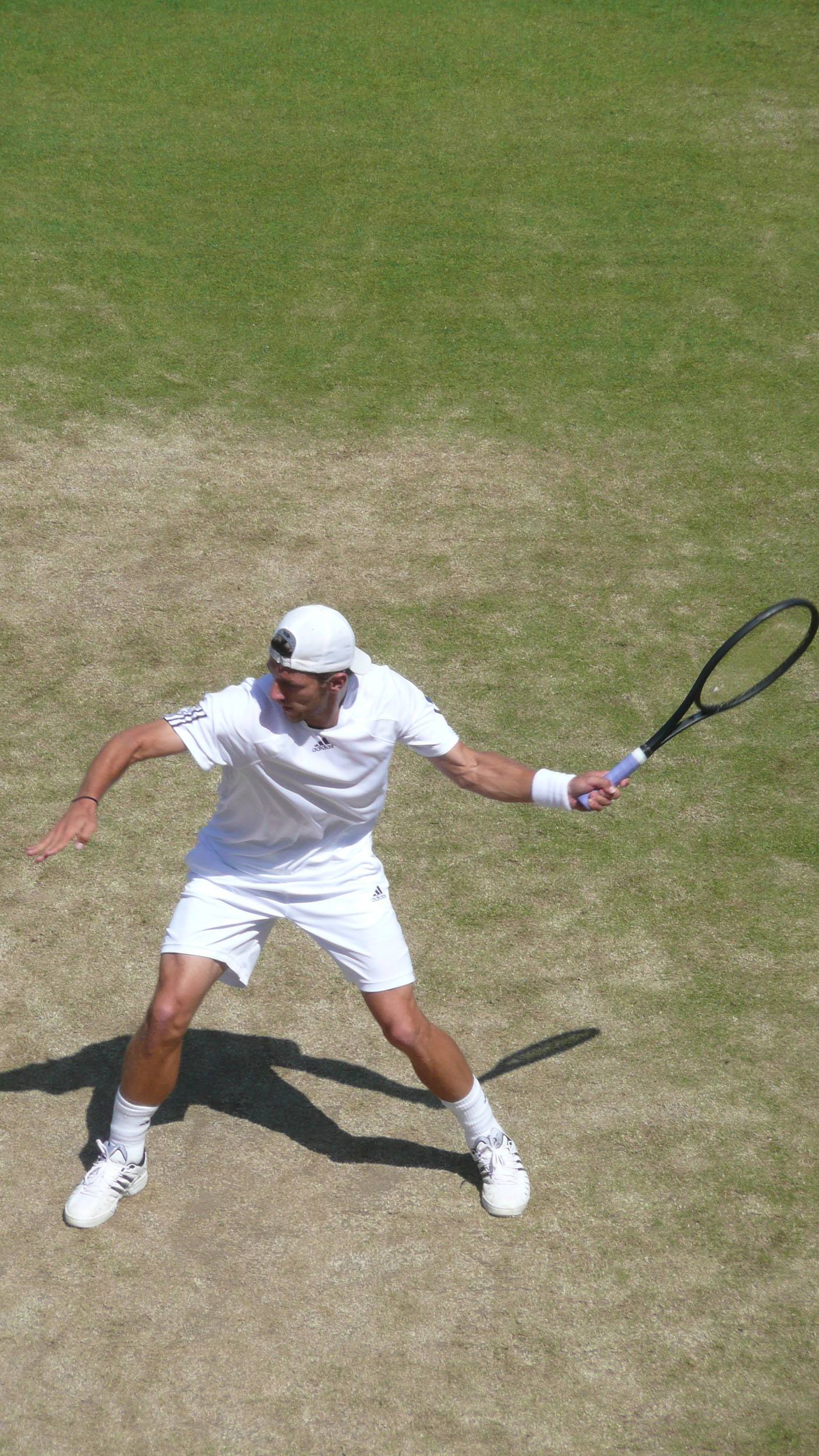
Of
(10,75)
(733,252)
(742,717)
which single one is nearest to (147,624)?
(742,717)

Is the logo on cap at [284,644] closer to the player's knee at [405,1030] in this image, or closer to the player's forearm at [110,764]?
the player's forearm at [110,764]

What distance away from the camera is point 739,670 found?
21.3ft

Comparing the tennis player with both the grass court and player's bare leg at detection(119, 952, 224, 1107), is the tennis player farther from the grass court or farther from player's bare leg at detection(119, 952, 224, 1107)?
the grass court

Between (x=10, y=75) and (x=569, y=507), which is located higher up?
(x=10, y=75)

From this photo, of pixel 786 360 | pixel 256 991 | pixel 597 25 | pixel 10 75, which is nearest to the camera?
pixel 256 991

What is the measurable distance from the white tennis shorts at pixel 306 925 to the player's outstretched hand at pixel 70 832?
1.90 feet

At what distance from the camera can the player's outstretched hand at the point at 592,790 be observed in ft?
17.7

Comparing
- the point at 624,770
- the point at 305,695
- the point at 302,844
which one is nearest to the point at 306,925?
the point at 302,844

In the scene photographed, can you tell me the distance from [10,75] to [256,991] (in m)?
11.2

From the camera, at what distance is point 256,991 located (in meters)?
6.45

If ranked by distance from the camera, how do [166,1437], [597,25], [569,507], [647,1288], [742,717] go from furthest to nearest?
1. [597,25]
2. [569,507]
3. [742,717]
4. [647,1288]
5. [166,1437]

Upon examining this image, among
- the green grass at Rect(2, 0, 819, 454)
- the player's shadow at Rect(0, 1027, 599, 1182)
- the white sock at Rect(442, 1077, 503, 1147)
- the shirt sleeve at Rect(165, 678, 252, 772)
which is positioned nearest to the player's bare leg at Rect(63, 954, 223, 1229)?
the player's shadow at Rect(0, 1027, 599, 1182)

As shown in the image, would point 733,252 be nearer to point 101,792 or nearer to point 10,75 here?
point 10,75

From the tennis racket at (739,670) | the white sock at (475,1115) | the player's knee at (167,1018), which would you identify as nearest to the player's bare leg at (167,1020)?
the player's knee at (167,1018)
